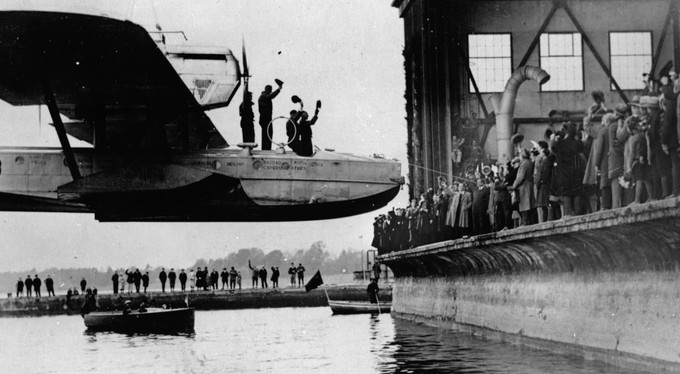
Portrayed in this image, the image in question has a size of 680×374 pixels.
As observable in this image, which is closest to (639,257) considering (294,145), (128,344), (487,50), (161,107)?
(294,145)

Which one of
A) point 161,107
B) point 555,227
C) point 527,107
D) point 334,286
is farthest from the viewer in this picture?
point 334,286

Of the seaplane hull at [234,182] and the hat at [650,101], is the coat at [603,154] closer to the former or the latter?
the hat at [650,101]

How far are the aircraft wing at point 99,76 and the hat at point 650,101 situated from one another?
9.59 m

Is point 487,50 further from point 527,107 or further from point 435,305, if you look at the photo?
point 435,305

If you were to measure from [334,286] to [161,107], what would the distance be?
42.6 metres

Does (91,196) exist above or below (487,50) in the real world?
below

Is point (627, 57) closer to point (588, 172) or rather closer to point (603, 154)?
point (588, 172)

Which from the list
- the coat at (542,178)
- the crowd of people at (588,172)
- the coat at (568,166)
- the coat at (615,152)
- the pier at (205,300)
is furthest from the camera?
the pier at (205,300)

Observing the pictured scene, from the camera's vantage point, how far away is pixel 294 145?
24.6 meters

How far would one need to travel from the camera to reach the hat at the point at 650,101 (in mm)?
14602

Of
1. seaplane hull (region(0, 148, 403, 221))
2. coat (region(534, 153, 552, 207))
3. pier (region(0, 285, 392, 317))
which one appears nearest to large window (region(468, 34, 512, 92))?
seaplane hull (region(0, 148, 403, 221))

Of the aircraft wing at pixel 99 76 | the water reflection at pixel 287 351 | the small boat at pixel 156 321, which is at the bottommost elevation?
the water reflection at pixel 287 351

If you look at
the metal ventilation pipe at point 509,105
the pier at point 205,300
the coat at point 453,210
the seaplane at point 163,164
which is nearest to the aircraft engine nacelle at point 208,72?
the seaplane at point 163,164

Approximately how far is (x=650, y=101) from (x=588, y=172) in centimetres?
307
